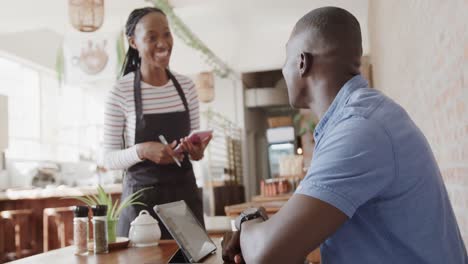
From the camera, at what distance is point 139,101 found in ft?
6.83

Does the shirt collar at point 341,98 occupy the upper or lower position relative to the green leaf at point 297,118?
lower

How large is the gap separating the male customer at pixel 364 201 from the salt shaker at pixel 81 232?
70cm

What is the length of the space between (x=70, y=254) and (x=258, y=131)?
1247 cm

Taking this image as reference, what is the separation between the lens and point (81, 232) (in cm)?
159

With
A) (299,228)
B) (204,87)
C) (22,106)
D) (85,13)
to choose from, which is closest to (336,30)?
(299,228)

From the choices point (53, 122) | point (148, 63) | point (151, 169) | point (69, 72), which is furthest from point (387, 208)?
point (53, 122)

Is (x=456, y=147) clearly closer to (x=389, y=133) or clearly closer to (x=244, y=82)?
(x=389, y=133)

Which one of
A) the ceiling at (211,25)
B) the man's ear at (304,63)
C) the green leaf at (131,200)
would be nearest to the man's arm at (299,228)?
the man's ear at (304,63)

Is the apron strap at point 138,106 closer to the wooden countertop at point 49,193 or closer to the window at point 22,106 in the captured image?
the wooden countertop at point 49,193

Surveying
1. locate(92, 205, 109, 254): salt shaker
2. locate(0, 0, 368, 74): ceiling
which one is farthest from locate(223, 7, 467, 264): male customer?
locate(0, 0, 368, 74): ceiling

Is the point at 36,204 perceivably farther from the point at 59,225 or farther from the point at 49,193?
the point at 59,225

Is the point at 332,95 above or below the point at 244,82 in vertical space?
below

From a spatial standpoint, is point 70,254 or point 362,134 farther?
point 70,254

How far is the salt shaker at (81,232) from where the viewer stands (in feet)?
5.21
